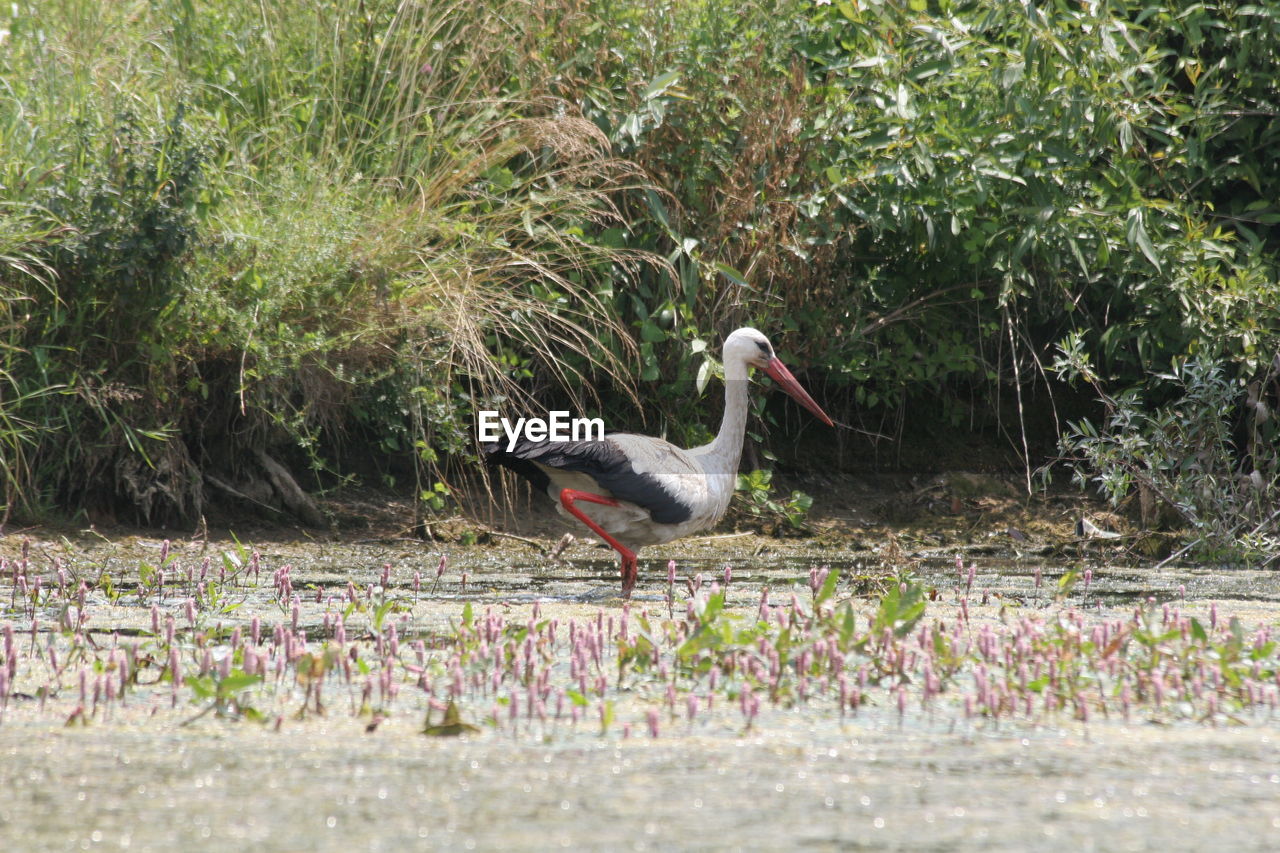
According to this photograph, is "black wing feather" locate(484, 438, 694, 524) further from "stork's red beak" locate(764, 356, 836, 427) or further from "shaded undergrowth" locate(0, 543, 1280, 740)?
"shaded undergrowth" locate(0, 543, 1280, 740)

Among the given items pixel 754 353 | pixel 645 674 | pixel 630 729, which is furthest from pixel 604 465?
pixel 630 729

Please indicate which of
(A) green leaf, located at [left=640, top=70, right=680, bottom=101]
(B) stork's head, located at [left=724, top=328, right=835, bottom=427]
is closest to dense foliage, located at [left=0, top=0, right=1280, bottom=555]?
(A) green leaf, located at [left=640, top=70, right=680, bottom=101]

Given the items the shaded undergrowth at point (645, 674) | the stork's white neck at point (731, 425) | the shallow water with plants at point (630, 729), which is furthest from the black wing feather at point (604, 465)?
the shaded undergrowth at point (645, 674)

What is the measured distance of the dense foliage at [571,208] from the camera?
6.06 m

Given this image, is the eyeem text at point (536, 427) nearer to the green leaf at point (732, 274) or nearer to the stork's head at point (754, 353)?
the stork's head at point (754, 353)

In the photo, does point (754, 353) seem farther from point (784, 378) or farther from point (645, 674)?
point (645, 674)

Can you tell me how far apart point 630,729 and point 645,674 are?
577 mm

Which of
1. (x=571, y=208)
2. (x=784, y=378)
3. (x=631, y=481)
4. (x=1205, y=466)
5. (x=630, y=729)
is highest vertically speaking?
(x=571, y=208)

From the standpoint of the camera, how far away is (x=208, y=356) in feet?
20.8

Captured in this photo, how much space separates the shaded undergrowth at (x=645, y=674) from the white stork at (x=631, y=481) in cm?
137

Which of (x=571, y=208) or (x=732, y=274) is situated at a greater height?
(x=571, y=208)

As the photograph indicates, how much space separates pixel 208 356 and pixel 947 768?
14.3 ft

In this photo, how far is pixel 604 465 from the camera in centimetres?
561

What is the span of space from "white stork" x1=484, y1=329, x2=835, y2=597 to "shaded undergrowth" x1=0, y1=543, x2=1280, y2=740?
137cm
